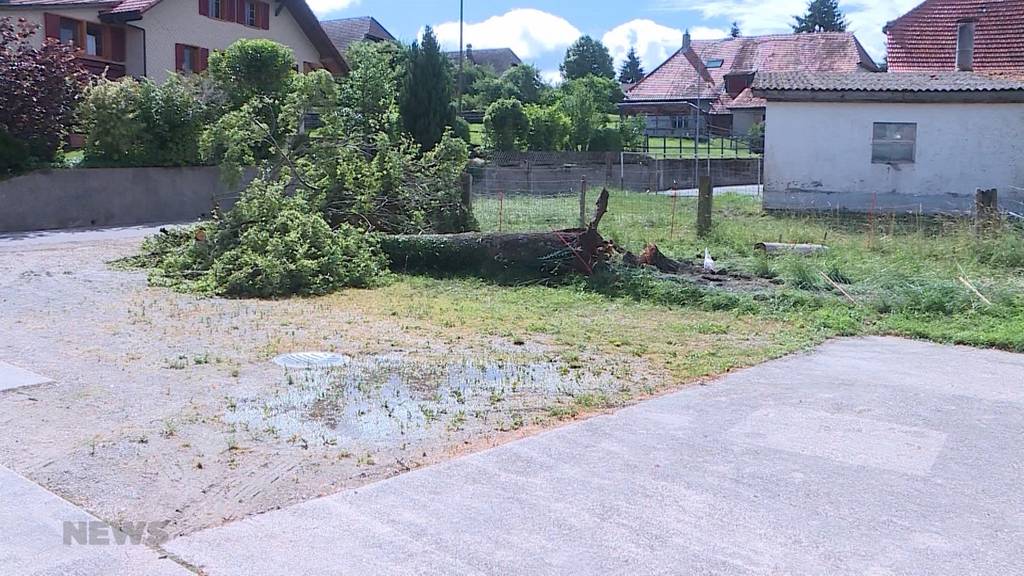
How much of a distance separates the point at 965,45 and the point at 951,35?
2889mm

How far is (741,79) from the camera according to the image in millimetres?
55094

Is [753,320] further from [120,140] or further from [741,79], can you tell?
[741,79]

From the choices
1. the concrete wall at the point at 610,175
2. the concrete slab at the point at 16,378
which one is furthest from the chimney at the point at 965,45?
the concrete slab at the point at 16,378

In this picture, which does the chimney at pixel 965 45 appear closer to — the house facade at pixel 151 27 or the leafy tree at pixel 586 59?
the house facade at pixel 151 27

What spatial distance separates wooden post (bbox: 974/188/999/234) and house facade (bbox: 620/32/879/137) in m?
35.7

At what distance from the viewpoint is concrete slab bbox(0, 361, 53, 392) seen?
7.53 metres

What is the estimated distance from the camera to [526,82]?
167ft

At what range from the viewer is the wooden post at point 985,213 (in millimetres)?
15025

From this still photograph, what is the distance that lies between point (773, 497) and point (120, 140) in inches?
835

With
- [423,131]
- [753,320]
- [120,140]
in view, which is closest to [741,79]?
[423,131]

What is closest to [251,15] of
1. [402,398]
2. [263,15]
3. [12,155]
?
[263,15]

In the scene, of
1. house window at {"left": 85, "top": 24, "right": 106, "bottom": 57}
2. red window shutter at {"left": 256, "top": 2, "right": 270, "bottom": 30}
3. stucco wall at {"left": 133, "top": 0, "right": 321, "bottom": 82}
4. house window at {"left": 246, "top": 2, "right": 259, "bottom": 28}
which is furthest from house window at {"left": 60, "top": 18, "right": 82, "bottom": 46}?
red window shutter at {"left": 256, "top": 2, "right": 270, "bottom": 30}

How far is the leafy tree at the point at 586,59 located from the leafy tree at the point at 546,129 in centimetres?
3630

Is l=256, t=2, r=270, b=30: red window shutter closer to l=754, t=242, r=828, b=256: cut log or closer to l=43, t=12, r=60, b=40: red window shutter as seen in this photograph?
l=43, t=12, r=60, b=40: red window shutter
